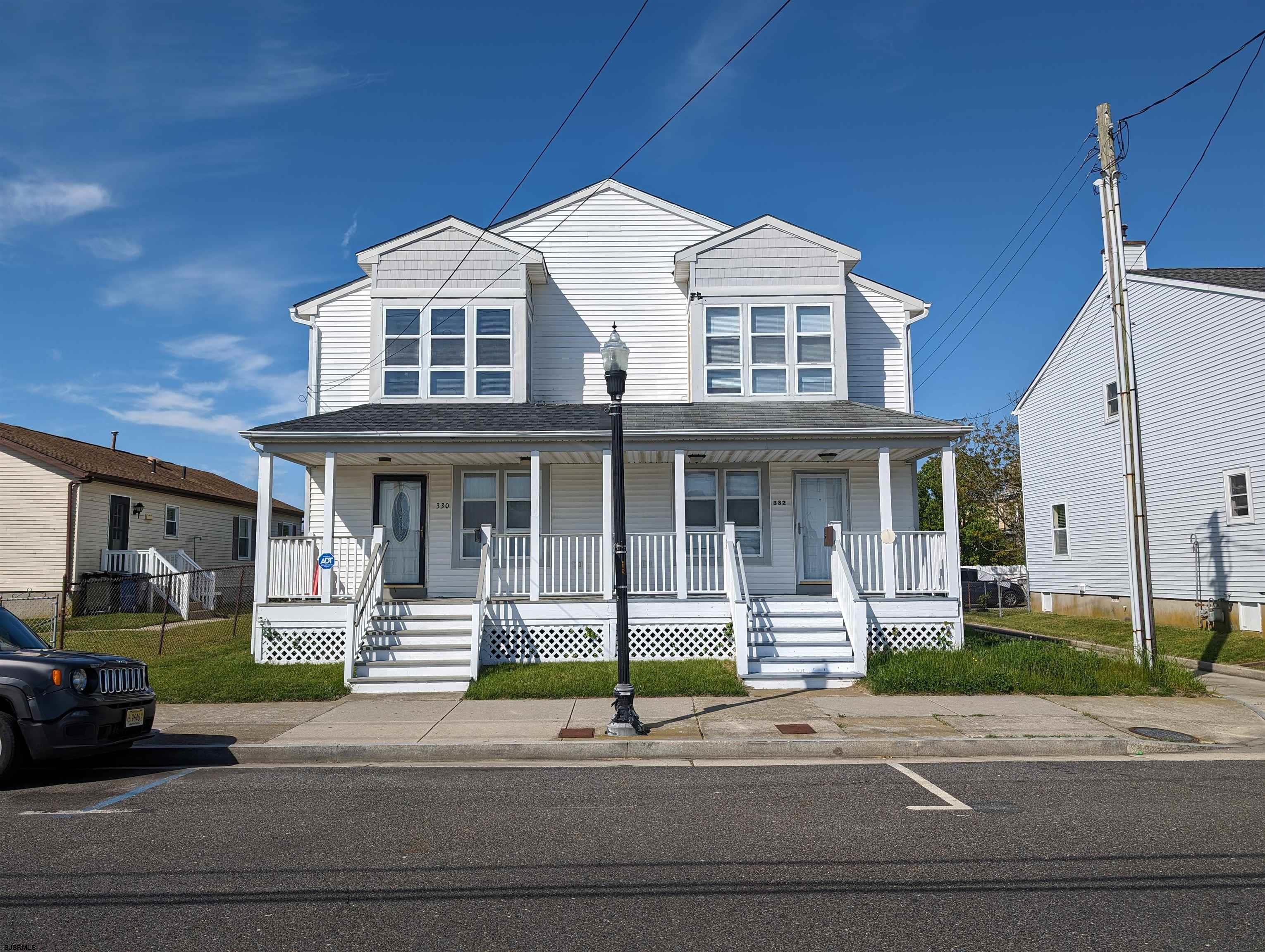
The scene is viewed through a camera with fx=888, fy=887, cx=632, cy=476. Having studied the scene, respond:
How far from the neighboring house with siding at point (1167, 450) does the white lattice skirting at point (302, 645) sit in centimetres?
1457

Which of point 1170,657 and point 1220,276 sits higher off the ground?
point 1220,276

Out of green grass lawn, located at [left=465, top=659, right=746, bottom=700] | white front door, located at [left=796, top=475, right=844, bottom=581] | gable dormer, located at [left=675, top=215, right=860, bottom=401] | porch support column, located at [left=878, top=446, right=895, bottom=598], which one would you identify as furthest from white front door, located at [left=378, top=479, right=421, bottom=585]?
porch support column, located at [left=878, top=446, right=895, bottom=598]

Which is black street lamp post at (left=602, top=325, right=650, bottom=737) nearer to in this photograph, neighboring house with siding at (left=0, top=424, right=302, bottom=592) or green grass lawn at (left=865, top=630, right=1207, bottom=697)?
green grass lawn at (left=865, top=630, right=1207, bottom=697)

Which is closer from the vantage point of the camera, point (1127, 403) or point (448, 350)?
point (1127, 403)

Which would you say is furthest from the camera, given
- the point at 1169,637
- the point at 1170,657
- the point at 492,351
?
the point at 1169,637

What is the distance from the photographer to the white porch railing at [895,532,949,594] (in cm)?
1390

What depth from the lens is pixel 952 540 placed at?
13.7m

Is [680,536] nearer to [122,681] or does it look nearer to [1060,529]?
[122,681]

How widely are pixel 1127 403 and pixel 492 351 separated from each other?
416 inches

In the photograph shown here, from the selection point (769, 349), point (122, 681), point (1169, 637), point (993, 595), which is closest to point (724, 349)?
point (769, 349)

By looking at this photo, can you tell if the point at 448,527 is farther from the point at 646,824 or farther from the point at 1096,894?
the point at 1096,894

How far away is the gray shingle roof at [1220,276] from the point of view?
17.7 m

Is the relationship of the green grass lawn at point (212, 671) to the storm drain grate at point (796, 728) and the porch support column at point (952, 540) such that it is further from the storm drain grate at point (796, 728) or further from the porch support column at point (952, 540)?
the porch support column at point (952, 540)

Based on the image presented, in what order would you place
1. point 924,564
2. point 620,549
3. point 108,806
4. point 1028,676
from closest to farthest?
point 108,806, point 620,549, point 1028,676, point 924,564
